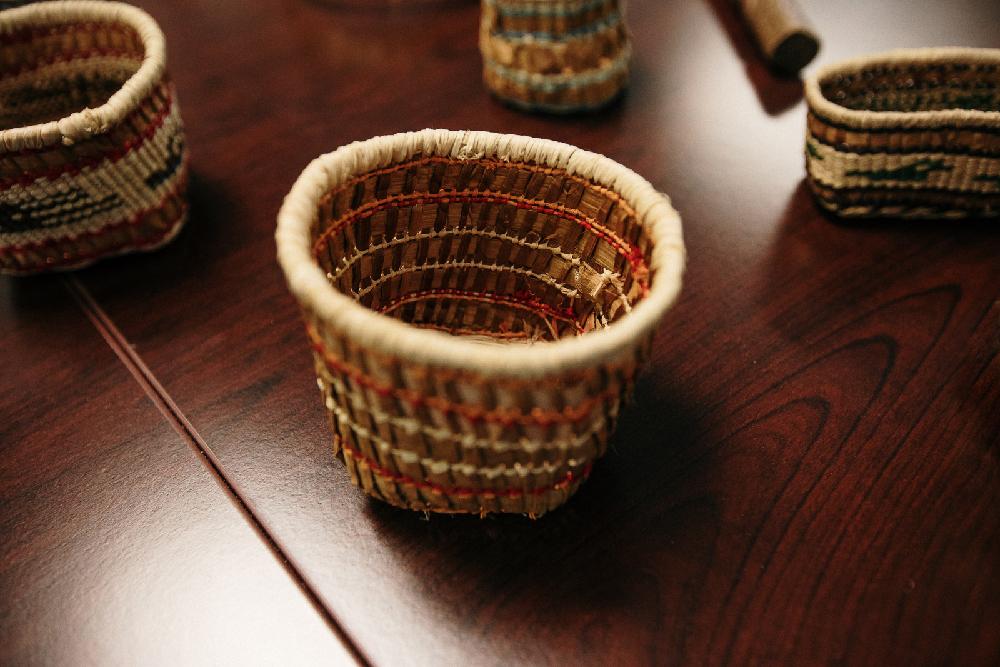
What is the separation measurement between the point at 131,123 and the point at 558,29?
38 cm

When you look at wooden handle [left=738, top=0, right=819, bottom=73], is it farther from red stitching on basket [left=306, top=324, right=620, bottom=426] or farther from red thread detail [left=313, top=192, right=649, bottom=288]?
red stitching on basket [left=306, top=324, right=620, bottom=426]

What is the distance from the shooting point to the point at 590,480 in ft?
1.56

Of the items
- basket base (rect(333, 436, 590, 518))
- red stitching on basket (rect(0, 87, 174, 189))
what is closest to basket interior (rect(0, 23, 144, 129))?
red stitching on basket (rect(0, 87, 174, 189))

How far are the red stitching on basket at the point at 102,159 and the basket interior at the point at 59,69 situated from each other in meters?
0.11

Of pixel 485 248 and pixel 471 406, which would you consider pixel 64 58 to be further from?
pixel 471 406

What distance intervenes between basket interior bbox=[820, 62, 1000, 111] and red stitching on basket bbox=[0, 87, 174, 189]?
55 cm

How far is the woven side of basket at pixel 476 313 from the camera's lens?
0.36 m

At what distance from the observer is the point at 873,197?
2.08 feet

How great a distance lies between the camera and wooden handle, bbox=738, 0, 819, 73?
2.60ft

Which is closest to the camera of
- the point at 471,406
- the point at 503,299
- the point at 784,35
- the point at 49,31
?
the point at 471,406

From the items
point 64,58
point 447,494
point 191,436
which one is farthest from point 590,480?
point 64,58

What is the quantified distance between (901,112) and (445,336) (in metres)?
0.46

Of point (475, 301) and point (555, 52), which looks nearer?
point (475, 301)

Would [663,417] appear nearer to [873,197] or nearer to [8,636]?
[873,197]
